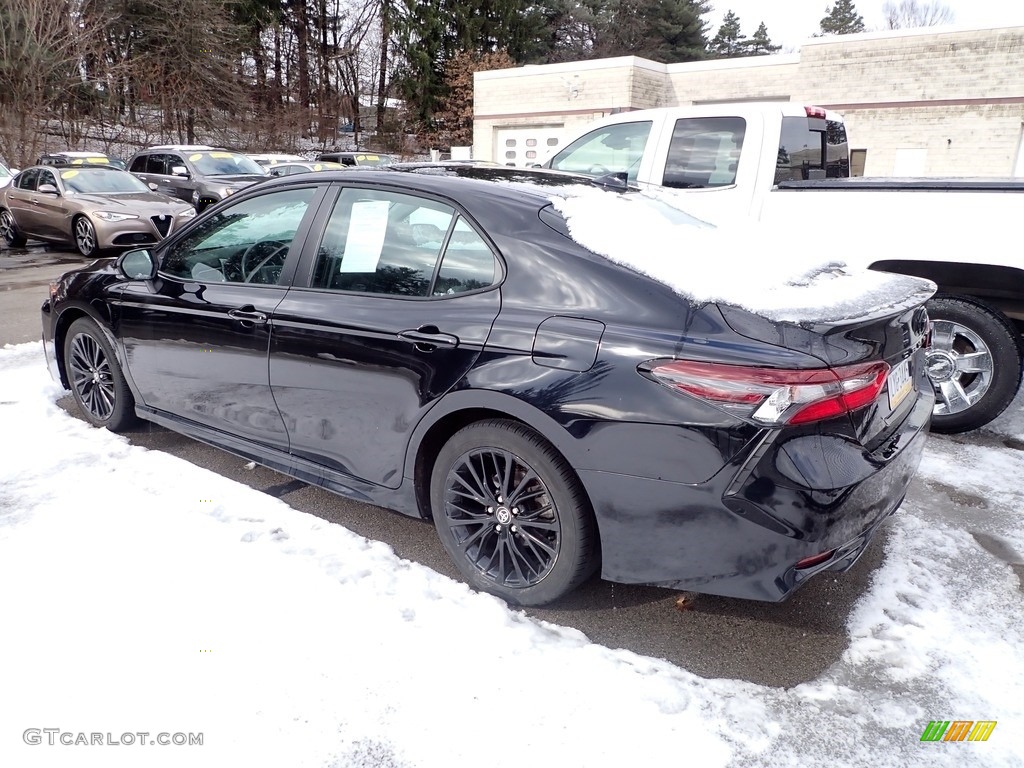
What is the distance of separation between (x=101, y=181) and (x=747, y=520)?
1495 cm

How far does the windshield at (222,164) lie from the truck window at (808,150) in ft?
42.4

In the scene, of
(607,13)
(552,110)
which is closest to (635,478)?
(552,110)

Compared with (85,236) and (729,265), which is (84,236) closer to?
(85,236)

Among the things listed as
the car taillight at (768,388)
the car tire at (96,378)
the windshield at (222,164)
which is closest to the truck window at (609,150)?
the car tire at (96,378)

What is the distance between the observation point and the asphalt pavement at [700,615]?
277 centimetres

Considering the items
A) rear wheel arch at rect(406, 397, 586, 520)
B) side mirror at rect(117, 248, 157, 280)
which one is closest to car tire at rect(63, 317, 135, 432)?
side mirror at rect(117, 248, 157, 280)

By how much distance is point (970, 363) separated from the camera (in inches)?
192

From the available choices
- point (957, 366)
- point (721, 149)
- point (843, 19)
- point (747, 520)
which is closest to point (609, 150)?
point (721, 149)

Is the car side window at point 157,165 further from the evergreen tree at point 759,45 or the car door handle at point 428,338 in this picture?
the evergreen tree at point 759,45

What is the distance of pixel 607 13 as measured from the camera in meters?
45.8

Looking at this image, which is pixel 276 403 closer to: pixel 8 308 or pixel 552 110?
pixel 8 308

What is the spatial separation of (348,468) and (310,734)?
128 cm

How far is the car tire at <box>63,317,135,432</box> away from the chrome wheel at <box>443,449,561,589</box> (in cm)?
256

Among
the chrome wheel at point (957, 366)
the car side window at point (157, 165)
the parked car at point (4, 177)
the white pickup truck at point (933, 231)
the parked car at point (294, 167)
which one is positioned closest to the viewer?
the white pickup truck at point (933, 231)
